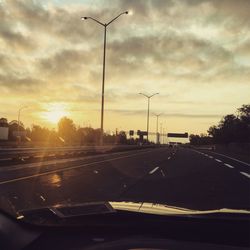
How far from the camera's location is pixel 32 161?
27719 millimetres

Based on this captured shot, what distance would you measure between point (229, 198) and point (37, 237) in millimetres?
9793

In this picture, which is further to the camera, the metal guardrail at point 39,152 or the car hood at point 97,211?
the metal guardrail at point 39,152

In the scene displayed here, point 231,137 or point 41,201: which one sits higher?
point 231,137

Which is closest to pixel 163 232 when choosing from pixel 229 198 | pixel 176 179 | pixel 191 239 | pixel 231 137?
pixel 191 239

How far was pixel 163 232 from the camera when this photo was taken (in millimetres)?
3182

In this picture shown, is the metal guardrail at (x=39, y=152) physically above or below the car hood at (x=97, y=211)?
above

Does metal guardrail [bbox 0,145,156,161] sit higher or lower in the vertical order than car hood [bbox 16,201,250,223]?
higher

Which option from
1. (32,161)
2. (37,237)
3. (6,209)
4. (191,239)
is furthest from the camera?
(32,161)

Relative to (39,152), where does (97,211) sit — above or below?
below

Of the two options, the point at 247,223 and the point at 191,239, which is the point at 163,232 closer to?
the point at 191,239

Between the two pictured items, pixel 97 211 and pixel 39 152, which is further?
pixel 39 152

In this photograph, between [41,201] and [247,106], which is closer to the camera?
[41,201]

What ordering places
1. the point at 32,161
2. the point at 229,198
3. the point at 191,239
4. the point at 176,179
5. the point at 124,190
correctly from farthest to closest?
the point at 32,161 → the point at 176,179 → the point at 124,190 → the point at 229,198 → the point at 191,239

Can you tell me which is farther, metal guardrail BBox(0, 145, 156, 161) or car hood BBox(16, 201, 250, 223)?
metal guardrail BBox(0, 145, 156, 161)
